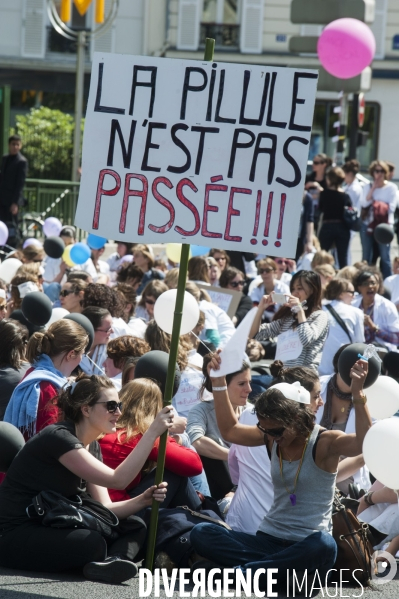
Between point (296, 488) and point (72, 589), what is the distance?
40.6 inches

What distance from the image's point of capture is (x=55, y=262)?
1073cm

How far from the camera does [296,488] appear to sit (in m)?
4.45

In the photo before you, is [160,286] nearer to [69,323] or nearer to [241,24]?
[69,323]

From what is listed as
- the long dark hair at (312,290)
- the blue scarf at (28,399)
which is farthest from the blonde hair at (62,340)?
the long dark hair at (312,290)

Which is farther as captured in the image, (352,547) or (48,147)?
(48,147)

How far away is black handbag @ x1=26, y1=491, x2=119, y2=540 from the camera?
14.8 ft

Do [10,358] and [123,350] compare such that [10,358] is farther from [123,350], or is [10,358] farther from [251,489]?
[251,489]

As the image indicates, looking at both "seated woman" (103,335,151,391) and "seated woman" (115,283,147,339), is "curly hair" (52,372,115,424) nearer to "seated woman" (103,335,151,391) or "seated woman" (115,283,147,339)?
"seated woman" (103,335,151,391)

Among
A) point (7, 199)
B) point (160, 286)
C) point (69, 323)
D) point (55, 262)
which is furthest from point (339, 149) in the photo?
point (69, 323)

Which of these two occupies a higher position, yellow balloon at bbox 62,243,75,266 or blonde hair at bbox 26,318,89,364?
blonde hair at bbox 26,318,89,364

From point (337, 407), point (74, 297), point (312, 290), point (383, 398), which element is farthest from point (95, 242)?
point (383, 398)

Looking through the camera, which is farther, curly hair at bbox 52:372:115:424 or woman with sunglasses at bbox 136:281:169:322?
woman with sunglasses at bbox 136:281:169:322

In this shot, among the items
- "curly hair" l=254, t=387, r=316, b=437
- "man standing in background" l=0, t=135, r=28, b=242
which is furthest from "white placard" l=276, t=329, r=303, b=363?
"man standing in background" l=0, t=135, r=28, b=242

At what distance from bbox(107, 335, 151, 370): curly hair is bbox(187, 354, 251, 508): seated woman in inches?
25.4
